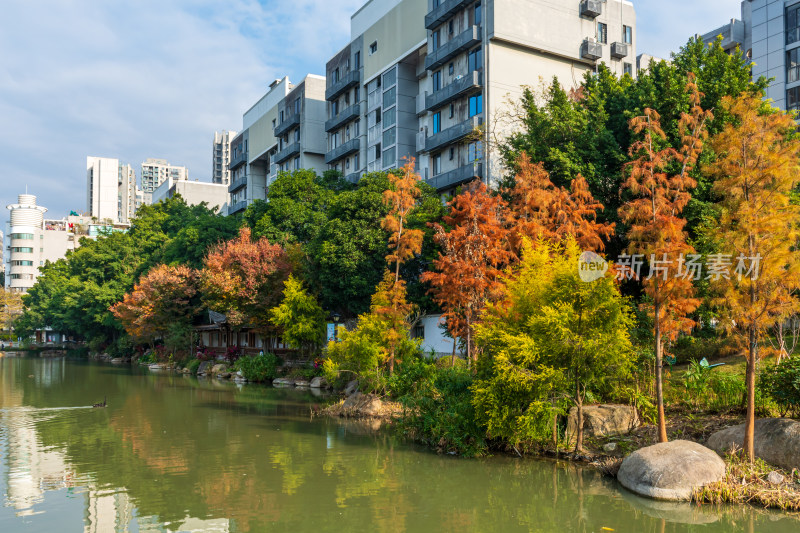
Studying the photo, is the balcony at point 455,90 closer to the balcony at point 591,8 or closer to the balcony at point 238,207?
the balcony at point 591,8

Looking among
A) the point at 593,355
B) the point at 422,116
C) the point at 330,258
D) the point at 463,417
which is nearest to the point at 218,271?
the point at 330,258

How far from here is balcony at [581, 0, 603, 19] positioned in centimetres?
3747

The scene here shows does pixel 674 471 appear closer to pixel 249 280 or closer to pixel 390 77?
pixel 249 280

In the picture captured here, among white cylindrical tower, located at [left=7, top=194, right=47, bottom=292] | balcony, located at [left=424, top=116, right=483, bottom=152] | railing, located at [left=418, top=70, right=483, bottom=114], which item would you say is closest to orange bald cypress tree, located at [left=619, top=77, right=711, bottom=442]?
balcony, located at [left=424, top=116, right=483, bottom=152]

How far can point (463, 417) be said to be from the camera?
1582 centimetres

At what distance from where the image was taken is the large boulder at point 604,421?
15500mm

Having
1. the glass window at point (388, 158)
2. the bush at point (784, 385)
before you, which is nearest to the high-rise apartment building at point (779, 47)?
the glass window at point (388, 158)

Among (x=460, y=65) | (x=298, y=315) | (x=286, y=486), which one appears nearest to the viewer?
(x=286, y=486)

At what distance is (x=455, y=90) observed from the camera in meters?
35.9

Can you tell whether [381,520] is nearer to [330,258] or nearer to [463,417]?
[463,417]

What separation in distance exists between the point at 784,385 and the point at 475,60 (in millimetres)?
26781

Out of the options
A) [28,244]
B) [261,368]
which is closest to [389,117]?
[261,368]

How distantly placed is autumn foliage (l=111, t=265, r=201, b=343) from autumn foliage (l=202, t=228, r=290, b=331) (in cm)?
1081

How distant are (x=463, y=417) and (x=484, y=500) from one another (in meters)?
3.45
